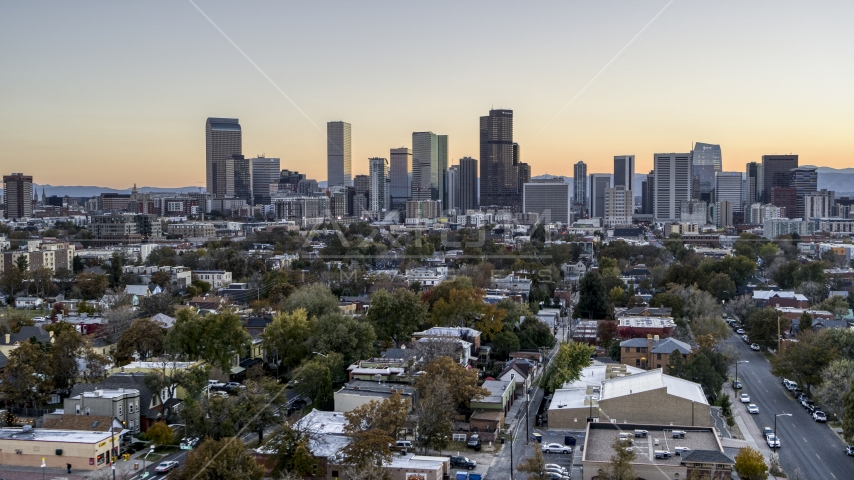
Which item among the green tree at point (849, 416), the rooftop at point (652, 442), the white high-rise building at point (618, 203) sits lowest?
the rooftop at point (652, 442)

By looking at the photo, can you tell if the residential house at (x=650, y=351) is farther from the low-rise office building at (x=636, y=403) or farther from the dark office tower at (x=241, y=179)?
the dark office tower at (x=241, y=179)

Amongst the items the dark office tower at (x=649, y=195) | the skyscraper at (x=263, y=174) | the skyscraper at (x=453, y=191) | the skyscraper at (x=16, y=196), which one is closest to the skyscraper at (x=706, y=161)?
the dark office tower at (x=649, y=195)

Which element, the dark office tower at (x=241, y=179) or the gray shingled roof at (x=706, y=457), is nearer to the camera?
the gray shingled roof at (x=706, y=457)

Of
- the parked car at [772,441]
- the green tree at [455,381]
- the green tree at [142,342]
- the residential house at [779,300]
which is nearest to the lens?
the parked car at [772,441]

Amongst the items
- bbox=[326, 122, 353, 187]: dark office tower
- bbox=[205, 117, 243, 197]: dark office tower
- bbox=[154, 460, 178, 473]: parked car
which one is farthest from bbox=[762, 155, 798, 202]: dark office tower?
bbox=[154, 460, 178, 473]: parked car


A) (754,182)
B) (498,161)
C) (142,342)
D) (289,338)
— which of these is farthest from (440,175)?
(142,342)

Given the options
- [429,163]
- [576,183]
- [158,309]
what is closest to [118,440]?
[158,309]

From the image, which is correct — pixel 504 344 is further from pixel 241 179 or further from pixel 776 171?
pixel 241 179
